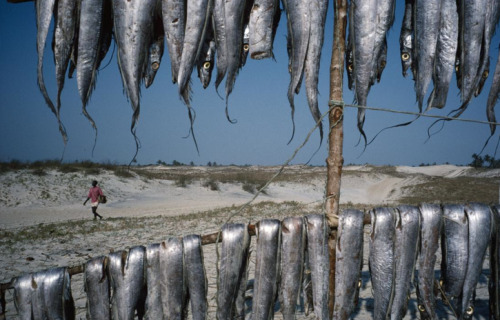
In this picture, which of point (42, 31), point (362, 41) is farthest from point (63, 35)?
point (362, 41)

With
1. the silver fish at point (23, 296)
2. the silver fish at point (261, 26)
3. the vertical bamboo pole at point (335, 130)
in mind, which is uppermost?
the silver fish at point (261, 26)

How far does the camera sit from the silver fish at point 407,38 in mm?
1951

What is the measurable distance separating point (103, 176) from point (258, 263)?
24099mm

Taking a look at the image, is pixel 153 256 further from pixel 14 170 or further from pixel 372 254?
pixel 14 170

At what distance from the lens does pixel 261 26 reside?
187 centimetres

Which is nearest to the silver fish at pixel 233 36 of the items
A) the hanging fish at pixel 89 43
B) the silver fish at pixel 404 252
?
the hanging fish at pixel 89 43

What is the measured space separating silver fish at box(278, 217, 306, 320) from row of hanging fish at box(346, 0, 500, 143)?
746mm

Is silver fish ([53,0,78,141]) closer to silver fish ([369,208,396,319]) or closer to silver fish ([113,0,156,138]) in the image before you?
silver fish ([113,0,156,138])

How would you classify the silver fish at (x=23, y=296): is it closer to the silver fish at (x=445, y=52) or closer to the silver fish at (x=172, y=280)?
the silver fish at (x=172, y=280)

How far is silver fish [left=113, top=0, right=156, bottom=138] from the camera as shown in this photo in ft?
5.82

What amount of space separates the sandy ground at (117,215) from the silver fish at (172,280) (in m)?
0.63

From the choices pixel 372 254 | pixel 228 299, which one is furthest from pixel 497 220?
pixel 228 299

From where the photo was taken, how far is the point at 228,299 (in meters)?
1.85

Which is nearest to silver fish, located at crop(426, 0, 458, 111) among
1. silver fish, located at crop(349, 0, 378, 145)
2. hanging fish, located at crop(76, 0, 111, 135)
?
silver fish, located at crop(349, 0, 378, 145)
